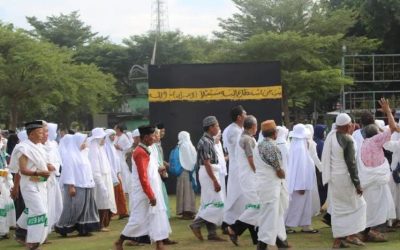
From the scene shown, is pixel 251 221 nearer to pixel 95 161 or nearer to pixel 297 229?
Result: pixel 297 229

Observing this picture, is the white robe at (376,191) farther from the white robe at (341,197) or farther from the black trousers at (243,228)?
the black trousers at (243,228)

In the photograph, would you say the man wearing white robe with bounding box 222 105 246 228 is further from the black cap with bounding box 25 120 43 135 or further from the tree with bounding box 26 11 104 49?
the tree with bounding box 26 11 104 49

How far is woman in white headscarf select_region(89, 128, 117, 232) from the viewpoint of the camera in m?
10.2

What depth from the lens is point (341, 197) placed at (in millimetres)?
7805

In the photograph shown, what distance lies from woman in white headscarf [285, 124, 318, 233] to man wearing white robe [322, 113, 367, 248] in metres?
1.44

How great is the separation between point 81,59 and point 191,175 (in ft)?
110

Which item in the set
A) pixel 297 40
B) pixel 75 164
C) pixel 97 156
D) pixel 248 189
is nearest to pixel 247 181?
pixel 248 189

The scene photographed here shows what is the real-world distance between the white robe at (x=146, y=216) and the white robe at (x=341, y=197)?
2076mm

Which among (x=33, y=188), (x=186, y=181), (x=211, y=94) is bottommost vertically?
(x=186, y=181)

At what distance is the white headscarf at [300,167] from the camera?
368 inches

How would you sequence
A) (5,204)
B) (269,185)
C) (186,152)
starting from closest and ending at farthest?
(269,185)
(5,204)
(186,152)

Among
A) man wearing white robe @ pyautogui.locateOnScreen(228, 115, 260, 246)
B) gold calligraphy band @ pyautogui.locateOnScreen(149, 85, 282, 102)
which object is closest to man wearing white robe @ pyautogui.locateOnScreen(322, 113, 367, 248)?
man wearing white robe @ pyautogui.locateOnScreen(228, 115, 260, 246)

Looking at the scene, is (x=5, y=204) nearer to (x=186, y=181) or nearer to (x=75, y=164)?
(x=75, y=164)

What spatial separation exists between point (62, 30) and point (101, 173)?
1478 inches
